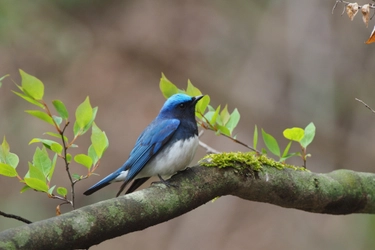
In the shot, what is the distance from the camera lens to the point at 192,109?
137 inches

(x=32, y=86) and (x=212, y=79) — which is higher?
(x=32, y=86)

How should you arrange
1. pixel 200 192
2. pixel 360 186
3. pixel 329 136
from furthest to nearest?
pixel 329 136
pixel 360 186
pixel 200 192

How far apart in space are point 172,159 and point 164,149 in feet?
0.66

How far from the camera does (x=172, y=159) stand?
10.1ft

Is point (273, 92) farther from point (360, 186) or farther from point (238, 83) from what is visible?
point (360, 186)

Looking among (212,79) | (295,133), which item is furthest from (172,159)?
(212,79)

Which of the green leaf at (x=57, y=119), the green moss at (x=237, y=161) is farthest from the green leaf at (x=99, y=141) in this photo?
the green moss at (x=237, y=161)

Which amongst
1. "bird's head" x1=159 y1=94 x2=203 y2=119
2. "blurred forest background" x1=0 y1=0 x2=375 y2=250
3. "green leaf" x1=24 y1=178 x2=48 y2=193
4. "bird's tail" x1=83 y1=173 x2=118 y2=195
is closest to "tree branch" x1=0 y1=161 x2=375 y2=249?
"green leaf" x1=24 y1=178 x2=48 y2=193

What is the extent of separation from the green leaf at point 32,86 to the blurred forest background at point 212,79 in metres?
5.06

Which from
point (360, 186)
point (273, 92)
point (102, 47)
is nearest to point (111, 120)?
point (102, 47)

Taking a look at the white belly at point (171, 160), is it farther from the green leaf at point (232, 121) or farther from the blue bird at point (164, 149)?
the green leaf at point (232, 121)

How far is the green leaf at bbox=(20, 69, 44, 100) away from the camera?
2250 mm

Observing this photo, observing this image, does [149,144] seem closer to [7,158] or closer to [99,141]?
[99,141]

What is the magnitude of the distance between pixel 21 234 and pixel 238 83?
23.8ft
